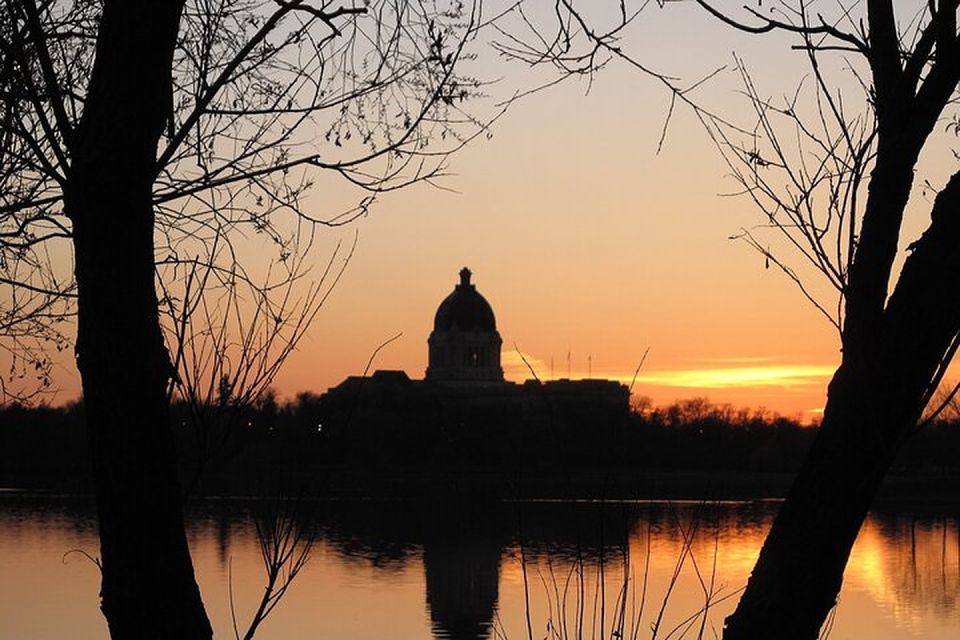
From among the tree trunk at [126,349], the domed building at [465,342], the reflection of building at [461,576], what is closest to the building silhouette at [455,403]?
the domed building at [465,342]

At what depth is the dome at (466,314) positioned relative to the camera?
139875 mm

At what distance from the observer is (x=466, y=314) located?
461ft

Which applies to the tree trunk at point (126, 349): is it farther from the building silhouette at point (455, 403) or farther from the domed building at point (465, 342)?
the domed building at point (465, 342)

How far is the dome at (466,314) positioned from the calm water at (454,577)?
94.4 metres

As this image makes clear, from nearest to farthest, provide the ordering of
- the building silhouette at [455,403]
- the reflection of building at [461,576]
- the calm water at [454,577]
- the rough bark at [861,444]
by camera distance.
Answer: the rough bark at [861,444]
the calm water at [454,577]
the reflection of building at [461,576]
the building silhouette at [455,403]

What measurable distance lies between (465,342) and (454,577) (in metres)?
109

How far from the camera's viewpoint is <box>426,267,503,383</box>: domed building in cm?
13825

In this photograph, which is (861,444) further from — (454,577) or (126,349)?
(454,577)

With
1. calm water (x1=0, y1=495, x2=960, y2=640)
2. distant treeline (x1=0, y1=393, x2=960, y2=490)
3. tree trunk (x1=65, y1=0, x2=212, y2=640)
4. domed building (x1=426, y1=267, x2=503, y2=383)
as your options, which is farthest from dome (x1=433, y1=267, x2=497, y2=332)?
tree trunk (x1=65, y1=0, x2=212, y2=640)

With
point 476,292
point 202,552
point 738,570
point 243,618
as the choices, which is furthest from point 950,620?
point 476,292

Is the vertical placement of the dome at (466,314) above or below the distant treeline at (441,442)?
above

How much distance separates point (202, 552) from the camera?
3219 centimetres

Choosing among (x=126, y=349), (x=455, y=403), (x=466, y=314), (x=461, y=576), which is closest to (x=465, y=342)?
(x=466, y=314)

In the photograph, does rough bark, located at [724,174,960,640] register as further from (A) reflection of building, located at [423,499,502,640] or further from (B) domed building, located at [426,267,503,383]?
(B) domed building, located at [426,267,503,383]
